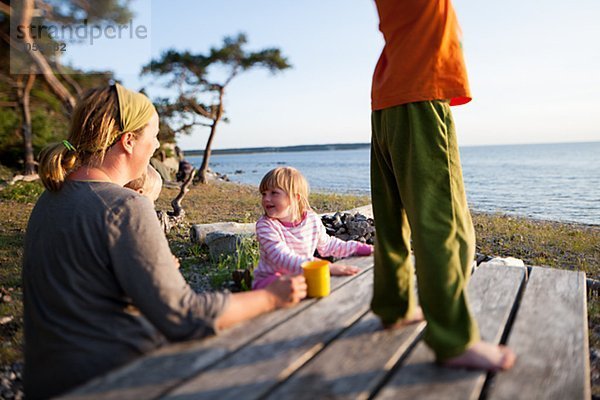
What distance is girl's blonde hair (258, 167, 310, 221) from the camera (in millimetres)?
2836

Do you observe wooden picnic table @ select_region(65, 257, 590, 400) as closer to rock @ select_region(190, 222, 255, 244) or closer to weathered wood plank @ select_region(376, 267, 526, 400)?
weathered wood plank @ select_region(376, 267, 526, 400)

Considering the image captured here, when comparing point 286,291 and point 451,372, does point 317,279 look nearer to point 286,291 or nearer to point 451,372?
point 286,291

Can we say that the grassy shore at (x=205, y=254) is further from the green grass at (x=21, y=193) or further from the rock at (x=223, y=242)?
the rock at (x=223, y=242)

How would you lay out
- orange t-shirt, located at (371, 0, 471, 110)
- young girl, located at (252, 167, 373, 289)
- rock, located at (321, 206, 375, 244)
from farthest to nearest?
rock, located at (321, 206, 375, 244)
young girl, located at (252, 167, 373, 289)
orange t-shirt, located at (371, 0, 471, 110)

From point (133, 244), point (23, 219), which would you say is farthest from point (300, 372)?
point (23, 219)

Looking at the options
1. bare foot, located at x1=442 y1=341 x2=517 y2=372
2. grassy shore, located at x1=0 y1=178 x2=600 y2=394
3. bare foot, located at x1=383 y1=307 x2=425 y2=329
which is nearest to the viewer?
bare foot, located at x1=442 y1=341 x2=517 y2=372

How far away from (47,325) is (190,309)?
493 mm

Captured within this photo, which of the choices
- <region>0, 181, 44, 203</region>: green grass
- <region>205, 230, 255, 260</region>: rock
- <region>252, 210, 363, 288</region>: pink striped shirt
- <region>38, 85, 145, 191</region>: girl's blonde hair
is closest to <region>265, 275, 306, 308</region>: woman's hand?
<region>252, 210, 363, 288</region>: pink striped shirt

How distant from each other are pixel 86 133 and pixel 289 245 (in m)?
1.49

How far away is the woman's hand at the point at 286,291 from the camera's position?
1.82m

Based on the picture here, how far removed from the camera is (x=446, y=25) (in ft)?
5.32

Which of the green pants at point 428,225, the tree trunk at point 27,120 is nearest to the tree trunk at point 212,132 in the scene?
the tree trunk at point 27,120

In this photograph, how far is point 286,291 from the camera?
1.84 m

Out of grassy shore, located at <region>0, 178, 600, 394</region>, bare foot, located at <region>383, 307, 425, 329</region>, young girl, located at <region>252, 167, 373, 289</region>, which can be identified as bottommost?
grassy shore, located at <region>0, 178, 600, 394</region>
